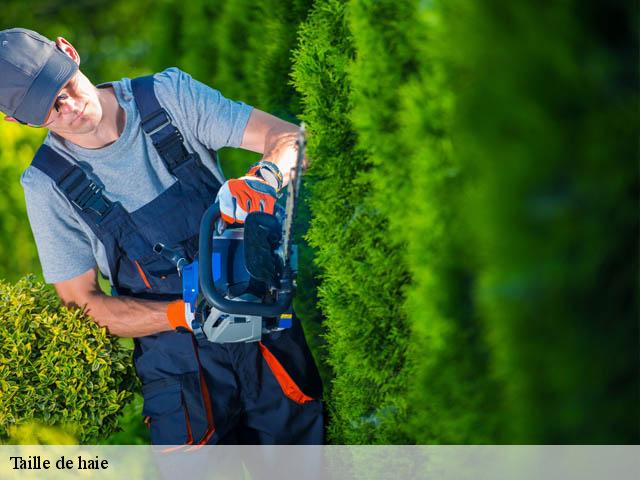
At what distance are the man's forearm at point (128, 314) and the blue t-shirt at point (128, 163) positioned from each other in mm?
162

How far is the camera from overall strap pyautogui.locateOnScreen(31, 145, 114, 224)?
9.64ft

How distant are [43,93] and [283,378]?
1.50 meters

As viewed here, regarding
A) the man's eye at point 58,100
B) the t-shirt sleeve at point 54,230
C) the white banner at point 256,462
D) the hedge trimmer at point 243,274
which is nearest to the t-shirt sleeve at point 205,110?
the man's eye at point 58,100

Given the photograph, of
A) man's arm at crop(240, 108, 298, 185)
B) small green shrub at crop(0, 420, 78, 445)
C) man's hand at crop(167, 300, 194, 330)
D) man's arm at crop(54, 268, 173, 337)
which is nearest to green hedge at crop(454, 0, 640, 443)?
man's arm at crop(240, 108, 298, 185)

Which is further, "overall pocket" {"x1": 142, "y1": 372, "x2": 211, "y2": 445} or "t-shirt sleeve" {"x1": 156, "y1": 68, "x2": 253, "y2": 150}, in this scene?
"t-shirt sleeve" {"x1": 156, "y1": 68, "x2": 253, "y2": 150}

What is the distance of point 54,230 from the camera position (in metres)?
3.02

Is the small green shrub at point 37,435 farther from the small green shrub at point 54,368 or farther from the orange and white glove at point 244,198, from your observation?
the orange and white glove at point 244,198

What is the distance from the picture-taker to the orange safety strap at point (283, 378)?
10.0 feet

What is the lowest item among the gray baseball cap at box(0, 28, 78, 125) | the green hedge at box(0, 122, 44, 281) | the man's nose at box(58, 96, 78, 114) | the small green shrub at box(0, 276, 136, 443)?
the green hedge at box(0, 122, 44, 281)

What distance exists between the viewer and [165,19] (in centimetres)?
570

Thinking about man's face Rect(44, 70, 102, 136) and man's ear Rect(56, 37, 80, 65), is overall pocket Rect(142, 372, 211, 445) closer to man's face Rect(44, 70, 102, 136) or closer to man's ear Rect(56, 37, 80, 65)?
man's face Rect(44, 70, 102, 136)

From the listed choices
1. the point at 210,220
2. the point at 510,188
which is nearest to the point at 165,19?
the point at 210,220

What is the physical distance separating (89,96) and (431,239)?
1.66 m

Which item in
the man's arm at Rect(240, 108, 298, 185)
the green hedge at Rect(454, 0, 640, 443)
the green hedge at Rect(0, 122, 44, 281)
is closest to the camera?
the green hedge at Rect(454, 0, 640, 443)
